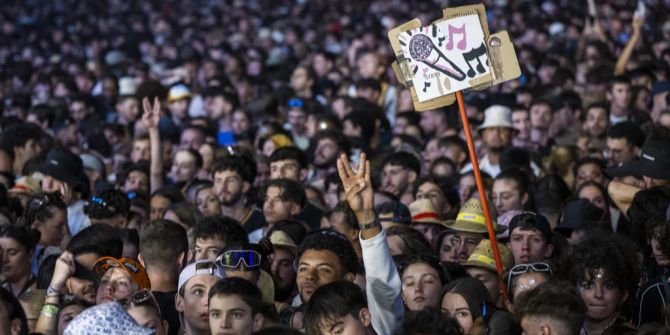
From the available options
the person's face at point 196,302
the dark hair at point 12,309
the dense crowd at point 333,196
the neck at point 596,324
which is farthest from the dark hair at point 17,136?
the neck at point 596,324

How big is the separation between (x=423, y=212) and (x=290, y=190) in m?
1.06

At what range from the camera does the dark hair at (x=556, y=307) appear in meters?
6.04

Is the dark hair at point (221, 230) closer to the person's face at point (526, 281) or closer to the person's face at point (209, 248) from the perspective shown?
the person's face at point (209, 248)

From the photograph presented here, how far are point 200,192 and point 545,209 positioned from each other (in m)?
2.92

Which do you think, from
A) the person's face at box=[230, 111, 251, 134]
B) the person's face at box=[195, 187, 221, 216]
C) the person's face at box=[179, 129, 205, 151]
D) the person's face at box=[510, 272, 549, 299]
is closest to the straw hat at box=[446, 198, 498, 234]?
the person's face at box=[510, 272, 549, 299]

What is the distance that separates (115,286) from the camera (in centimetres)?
730

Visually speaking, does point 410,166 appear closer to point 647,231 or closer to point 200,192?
point 200,192

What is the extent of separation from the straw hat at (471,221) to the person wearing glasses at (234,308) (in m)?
2.79

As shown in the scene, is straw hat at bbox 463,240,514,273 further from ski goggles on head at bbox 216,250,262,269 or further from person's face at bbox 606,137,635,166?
person's face at bbox 606,137,635,166

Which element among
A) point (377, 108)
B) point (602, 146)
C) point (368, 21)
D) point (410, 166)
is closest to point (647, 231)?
point (410, 166)

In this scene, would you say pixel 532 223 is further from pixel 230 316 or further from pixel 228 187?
pixel 228 187

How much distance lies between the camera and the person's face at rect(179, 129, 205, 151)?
13500 mm

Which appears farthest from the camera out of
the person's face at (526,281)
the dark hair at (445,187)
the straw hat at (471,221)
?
the dark hair at (445,187)

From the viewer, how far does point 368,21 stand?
25.3 meters
